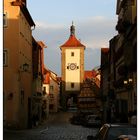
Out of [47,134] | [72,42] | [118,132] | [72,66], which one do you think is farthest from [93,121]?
[72,42]

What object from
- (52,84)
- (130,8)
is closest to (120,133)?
(130,8)

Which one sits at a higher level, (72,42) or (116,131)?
(72,42)

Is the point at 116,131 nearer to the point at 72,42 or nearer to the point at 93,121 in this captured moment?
the point at 93,121

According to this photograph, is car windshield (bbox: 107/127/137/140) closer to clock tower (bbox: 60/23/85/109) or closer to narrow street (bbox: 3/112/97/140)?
narrow street (bbox: 3/112/97/140)

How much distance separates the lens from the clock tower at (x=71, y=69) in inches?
5192

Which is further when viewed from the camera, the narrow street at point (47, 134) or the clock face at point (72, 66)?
the clock face at point (72, 66)

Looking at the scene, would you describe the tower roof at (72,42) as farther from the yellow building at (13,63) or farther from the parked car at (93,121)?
the yellow building at (13,63)

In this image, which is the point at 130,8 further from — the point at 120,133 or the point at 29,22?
the point at 120,133

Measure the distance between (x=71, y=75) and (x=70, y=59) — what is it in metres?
4.12

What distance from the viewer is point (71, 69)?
13188 centimetres

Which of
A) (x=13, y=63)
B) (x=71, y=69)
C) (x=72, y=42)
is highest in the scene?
(x=72, y=42)

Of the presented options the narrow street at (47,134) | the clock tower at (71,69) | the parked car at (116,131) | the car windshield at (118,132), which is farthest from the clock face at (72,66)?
the car windshield at (118,132)

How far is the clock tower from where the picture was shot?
13188 cm

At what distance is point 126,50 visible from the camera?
39.2 meters
